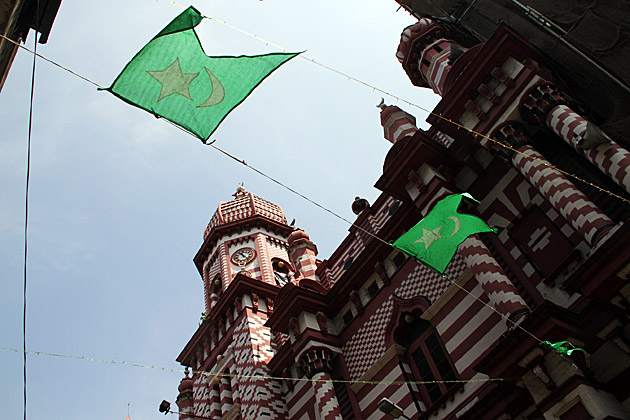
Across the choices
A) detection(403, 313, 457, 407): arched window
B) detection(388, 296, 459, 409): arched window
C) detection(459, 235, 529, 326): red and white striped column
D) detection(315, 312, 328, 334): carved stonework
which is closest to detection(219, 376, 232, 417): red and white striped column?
detection(315, 312, 328, 334): carved stonework

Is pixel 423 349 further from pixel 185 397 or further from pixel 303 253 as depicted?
pixel 185 397

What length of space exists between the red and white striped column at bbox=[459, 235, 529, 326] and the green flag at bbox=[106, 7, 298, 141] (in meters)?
6.51

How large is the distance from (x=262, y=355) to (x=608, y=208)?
13033 millimetres

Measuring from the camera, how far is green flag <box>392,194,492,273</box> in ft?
35.4

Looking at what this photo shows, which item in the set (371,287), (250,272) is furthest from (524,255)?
(250,272)

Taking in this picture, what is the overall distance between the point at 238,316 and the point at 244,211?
9.57 m

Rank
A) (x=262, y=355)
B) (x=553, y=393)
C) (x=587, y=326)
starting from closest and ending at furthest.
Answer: (x=553, y=393) → (x=587, y=326) → (x=262, y=355)

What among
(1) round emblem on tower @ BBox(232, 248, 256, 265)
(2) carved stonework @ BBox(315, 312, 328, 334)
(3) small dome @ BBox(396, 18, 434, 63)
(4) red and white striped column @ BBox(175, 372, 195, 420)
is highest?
(3) small dome @ BBox(396, 18, 434, 63)

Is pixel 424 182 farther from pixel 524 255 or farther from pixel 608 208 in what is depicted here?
pixel 608 208

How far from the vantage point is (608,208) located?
1176 cm

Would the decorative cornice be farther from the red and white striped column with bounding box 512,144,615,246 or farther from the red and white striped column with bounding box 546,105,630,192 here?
the red and white striped column with bounding box 546,105,630,192

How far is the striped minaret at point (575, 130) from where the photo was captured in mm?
10703

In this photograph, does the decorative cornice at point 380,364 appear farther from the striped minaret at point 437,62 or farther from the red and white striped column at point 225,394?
the striped minaret at point 437,62

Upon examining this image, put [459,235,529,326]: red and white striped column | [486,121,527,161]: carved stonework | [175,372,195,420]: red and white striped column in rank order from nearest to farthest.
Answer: [459,235,529,326]: red and white striped column → [486,121,527,161]: carved stonework → [175,372,195,420]: red and white striped column
